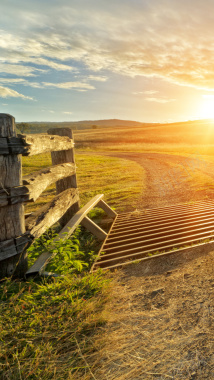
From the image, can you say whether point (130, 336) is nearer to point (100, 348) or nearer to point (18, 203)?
point (100, 348)

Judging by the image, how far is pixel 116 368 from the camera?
2172mm

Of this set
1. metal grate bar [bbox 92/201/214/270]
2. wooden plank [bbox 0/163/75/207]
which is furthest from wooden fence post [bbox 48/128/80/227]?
wooden plank [bbox 0/163/75/207]

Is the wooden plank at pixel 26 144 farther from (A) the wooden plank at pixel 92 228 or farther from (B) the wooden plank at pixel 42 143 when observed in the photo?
(A) the wooden plank at pixel 92 228

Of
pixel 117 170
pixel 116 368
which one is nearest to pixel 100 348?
pixel 116 368

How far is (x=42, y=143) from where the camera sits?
398 cm

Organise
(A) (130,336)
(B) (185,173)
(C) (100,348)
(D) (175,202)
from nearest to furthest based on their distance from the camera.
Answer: (C) (100,348), (A) (130,336), (D) (175,202), (B) (185,173)

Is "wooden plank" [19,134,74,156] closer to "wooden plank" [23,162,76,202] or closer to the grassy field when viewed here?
"wooden plank" [23,162,76,202]

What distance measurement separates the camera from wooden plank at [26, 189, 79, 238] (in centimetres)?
375

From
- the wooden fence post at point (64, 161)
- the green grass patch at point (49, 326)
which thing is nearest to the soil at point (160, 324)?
the green grass patch at point (49, 326)

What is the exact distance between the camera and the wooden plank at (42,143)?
3.35 meters

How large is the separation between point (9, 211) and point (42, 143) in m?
1.22

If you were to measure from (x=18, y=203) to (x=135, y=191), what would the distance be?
6.81 meters

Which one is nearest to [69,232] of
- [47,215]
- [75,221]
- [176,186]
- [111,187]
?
[75,221]

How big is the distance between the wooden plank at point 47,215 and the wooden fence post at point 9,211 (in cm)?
30
